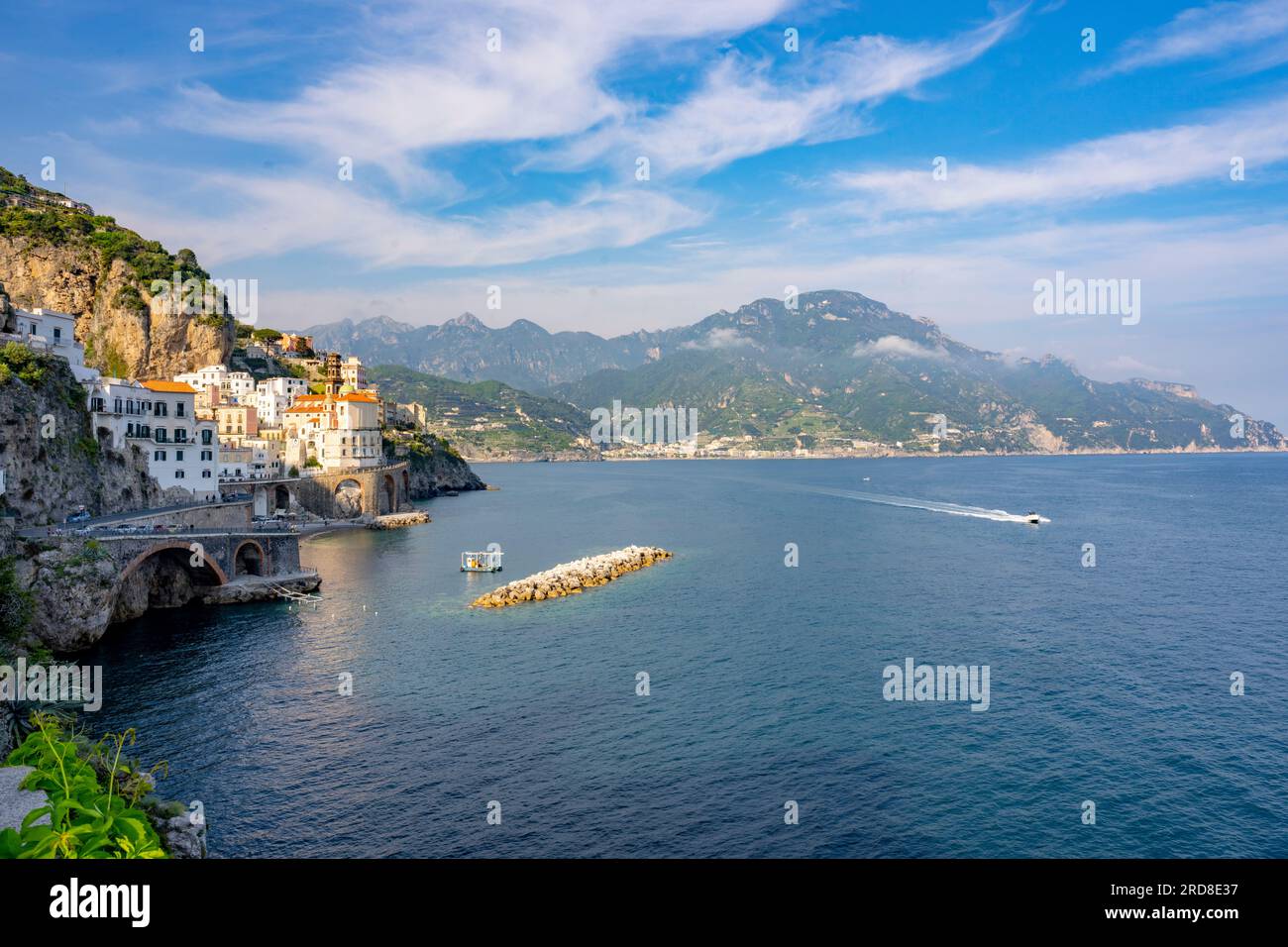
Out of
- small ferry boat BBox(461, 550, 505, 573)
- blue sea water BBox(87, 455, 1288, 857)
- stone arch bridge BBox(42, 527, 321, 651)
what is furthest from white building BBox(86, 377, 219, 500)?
small ferry boat BBox(461, 550, 505, 573)

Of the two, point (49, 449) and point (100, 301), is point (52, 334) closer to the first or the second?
point (49, 449)

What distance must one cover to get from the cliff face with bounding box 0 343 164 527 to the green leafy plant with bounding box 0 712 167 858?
1354 inches

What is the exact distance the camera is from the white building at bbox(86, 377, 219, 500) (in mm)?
68188

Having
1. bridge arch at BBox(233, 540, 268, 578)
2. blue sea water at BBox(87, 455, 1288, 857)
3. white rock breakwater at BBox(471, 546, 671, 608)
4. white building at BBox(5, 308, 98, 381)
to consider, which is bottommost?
blue sea water at BBox(87, 455, 1288, 857)

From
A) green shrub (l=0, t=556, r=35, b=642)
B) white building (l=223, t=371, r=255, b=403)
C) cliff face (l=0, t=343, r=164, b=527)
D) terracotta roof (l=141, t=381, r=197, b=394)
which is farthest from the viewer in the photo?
white building (l=223, t=371, r=255, b=403)

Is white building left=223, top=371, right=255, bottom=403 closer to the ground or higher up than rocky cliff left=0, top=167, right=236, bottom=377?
closer to the ground

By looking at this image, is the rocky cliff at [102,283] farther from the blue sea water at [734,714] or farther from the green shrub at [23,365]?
the green shrub at [23,365]

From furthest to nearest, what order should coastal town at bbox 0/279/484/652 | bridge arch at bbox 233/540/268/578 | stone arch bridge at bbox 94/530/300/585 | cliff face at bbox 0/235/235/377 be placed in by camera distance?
cliff face at bbox 0/235/235/377
bridge arch at bbox 233/540/268/578
stone arch bridge at bbox 94/530/300/585
coastal town at bbox 0/279/484/652

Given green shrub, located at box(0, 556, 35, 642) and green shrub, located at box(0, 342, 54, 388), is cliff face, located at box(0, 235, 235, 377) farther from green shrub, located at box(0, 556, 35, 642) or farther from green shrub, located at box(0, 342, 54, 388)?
green shrub, located at box(0, 556, 35, 642)

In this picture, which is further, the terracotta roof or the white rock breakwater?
the terracotta roof

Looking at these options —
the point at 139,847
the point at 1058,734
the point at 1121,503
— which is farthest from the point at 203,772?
the point at 1121,503

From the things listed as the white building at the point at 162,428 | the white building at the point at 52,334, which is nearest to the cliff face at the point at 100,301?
the white building at the point at 162,428
